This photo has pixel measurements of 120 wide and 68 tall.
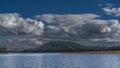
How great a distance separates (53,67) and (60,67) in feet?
5.39

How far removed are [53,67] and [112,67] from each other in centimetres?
1286

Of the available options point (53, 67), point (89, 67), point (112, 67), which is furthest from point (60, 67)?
point (112, 67)

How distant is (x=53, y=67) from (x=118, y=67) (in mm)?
14116

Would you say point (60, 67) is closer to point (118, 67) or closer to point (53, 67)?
point (53, 67)

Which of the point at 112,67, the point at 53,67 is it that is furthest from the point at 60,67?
the point at 112,67

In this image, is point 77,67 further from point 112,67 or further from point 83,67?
point 112,67

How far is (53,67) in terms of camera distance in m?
72.1

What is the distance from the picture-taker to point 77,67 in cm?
7131

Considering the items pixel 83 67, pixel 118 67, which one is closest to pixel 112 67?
pixel 118 67

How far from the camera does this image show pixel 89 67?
233 feet

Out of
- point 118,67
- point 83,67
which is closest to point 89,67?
point 83,67

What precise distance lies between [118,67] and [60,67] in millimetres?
12506

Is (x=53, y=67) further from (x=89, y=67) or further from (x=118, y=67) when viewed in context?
(x=118, y=67)
